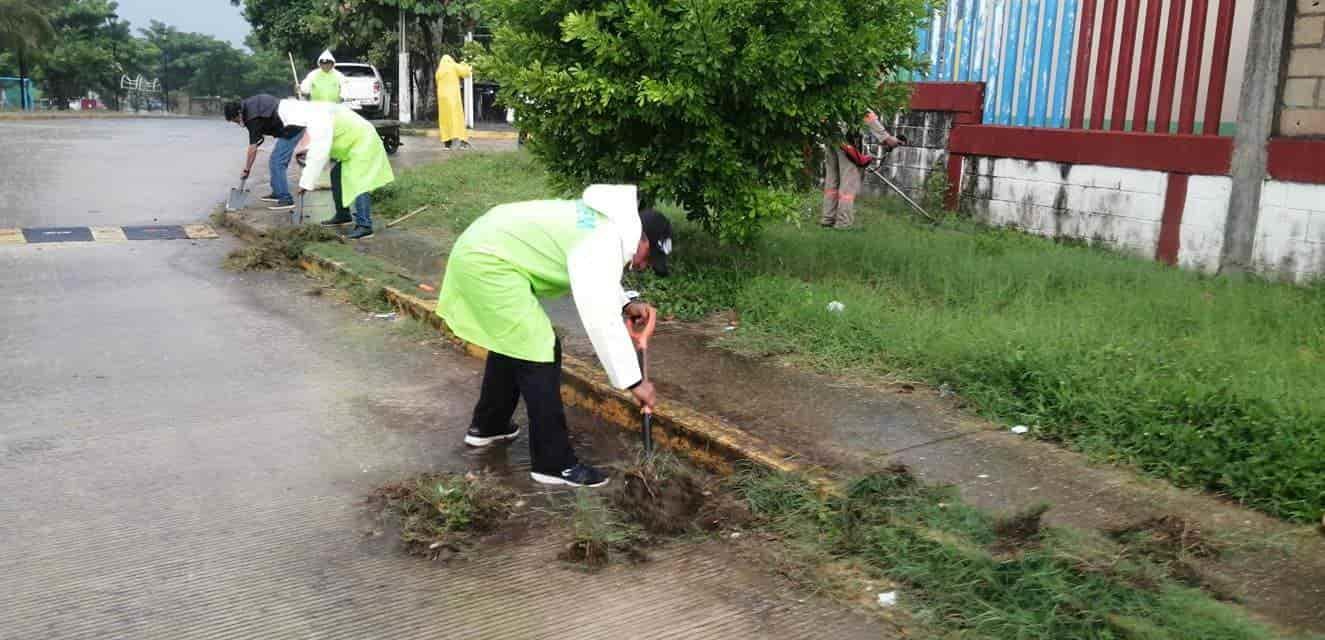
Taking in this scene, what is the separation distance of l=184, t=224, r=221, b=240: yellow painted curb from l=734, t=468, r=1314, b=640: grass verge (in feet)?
26.4

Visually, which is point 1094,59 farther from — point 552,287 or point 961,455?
point 552,287

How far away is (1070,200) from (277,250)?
6.69 m

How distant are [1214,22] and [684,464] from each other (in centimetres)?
625

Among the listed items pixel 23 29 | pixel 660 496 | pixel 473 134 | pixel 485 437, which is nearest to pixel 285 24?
pixel 473 134

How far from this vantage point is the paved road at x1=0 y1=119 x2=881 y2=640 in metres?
3.57

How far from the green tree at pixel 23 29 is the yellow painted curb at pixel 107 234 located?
43658 millimetres

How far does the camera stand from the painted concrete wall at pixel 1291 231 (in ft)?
25.0

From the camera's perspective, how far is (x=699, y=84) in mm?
6812

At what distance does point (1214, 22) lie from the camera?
8664 mm

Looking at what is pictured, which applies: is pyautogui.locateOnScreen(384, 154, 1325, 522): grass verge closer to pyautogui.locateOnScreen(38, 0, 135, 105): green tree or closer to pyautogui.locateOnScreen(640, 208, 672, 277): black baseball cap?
pyautogui.locateOnScreen(640, 208, 672, 277): black baseball cap

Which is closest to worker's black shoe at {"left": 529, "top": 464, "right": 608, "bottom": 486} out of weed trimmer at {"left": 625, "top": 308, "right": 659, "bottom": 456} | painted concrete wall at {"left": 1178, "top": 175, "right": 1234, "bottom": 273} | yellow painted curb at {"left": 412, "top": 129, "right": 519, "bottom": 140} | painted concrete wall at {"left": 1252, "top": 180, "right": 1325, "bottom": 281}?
weed trimmer at {"left": 625, "top": 308, "right": 659, "bottom": 456}

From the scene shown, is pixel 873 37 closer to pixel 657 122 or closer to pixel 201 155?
pixel 657 122

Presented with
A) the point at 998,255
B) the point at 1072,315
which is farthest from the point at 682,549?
the point at 998,255

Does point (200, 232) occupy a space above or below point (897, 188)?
below
